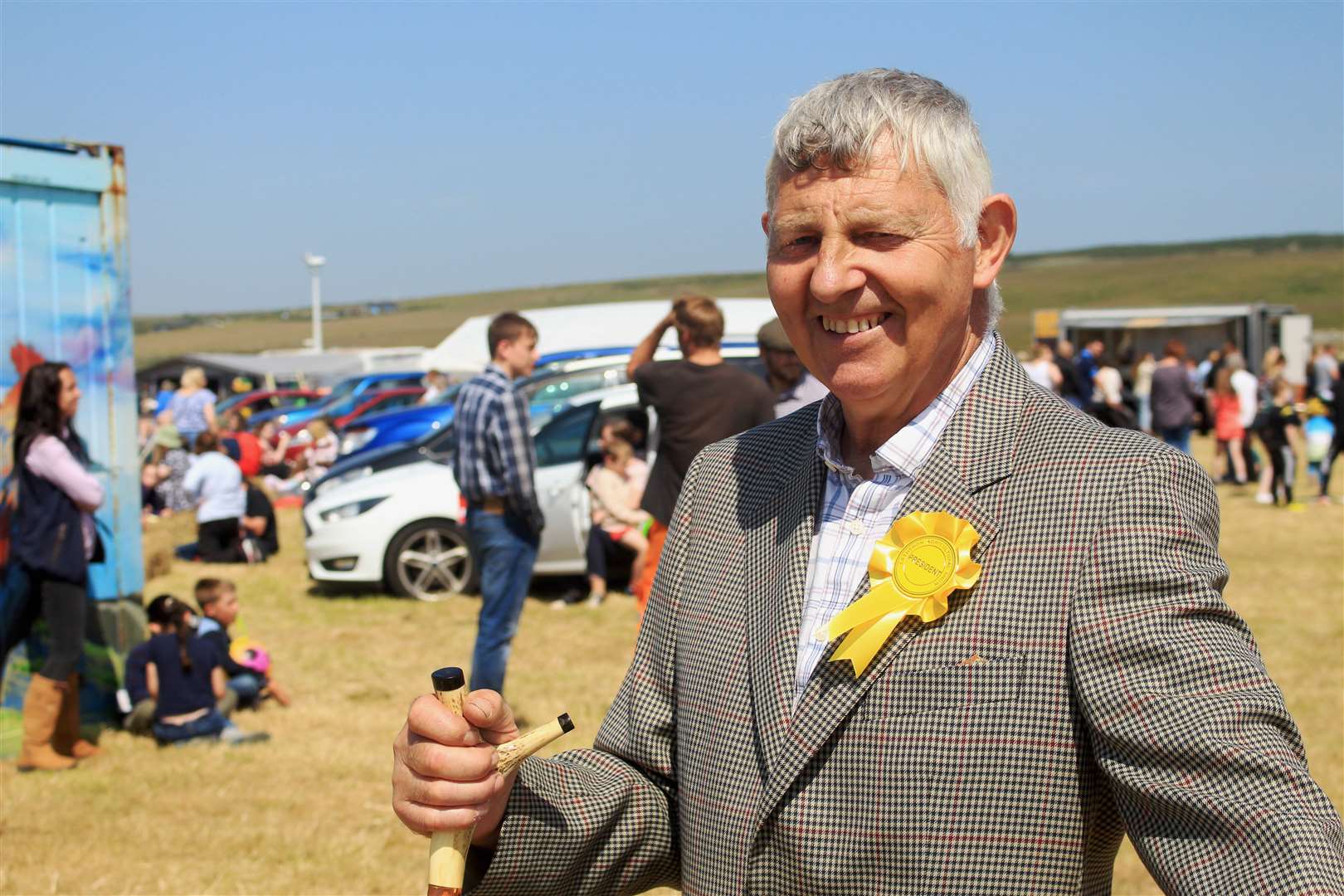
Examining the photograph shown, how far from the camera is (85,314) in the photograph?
652 cm

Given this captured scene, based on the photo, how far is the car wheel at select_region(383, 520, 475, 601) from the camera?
400 inches

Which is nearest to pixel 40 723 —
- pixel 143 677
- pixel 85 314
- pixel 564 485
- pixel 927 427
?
pixel 143 677

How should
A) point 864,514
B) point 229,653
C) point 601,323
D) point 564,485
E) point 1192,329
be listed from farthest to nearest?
point 1192,329 → point 601,323 → point 564,485 → point 229,653 → point 864,514

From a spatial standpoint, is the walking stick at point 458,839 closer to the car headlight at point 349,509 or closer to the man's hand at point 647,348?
the man's hand at point 647,348

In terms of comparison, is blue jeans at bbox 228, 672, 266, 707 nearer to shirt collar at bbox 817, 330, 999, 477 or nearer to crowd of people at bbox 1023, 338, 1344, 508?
shirt collar at bbox 817, 330, 999, 477

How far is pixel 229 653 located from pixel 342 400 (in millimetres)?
18030

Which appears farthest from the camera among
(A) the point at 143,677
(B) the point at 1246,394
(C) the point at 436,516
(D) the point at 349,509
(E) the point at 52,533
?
(B) the point at 1246,394

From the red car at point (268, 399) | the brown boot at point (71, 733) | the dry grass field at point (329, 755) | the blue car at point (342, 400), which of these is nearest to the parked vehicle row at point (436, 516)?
the dry grass field at point (329, 755)

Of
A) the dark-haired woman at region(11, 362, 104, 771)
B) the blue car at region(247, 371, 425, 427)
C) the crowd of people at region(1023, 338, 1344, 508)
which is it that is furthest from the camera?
the blue car at region(247, 371, 425, 427)

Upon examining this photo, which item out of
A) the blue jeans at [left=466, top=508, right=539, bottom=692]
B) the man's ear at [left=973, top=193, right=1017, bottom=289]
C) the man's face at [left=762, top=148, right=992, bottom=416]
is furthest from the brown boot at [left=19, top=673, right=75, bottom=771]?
the man's ear at [left=973, top=193, right=1017, bottom=289]

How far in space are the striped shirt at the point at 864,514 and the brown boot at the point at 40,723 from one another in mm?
5574

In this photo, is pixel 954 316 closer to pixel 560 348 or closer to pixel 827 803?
pixel 827 803

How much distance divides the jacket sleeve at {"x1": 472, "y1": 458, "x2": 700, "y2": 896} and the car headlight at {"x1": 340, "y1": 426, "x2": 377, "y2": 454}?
50.0 ft

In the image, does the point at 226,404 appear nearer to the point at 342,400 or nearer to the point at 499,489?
the point at 342,400
